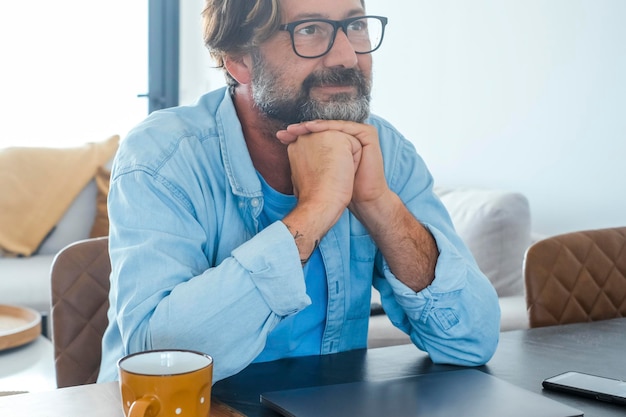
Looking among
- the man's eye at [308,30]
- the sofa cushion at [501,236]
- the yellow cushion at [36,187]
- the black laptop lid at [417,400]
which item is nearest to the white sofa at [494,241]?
the sofa cushion at [501,236]

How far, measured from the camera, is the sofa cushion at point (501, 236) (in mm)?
2438

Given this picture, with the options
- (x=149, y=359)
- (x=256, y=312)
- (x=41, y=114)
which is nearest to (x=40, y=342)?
(x=256, y=312)

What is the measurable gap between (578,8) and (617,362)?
1.67m

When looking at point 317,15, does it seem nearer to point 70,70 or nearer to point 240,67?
point 240,67

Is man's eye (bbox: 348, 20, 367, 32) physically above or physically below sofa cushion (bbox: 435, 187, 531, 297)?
above

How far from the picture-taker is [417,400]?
0.83 metres

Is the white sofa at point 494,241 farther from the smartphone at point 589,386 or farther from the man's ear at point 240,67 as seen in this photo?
the smartphone at point 589,386

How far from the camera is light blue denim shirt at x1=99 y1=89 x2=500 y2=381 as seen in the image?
991 millimetres

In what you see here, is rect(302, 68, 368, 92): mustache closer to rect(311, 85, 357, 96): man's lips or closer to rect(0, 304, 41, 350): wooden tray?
rect(311, 85, 357, 96): man's lips

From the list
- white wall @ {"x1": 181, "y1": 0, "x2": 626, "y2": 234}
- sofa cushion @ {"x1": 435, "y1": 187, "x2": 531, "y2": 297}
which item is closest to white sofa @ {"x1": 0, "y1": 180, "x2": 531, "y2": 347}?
sofa cushion @ {"x1": 435, "y1": 187, "x2": 531, "y2": 297}

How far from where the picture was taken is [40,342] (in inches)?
86.8

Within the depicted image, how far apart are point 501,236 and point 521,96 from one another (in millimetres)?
515

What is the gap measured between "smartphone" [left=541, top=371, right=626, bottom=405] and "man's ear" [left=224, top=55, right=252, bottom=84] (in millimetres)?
679

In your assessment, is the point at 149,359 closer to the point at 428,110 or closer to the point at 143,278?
the point at 143,278
